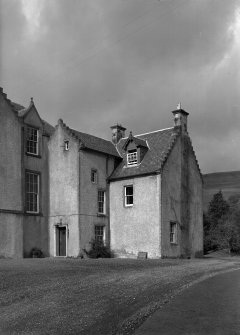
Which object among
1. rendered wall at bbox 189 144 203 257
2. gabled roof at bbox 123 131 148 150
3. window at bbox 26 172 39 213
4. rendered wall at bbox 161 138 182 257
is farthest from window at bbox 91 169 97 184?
rendered wall at bbox 189 144 203 257

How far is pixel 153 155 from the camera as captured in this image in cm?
3603

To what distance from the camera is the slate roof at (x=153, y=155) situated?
34.7 meters

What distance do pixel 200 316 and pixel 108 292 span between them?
393 centimetres

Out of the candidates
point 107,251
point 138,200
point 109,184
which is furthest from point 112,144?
point 107,251

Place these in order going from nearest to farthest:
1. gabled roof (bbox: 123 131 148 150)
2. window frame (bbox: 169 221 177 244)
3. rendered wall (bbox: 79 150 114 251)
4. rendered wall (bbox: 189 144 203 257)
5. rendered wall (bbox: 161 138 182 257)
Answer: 1. rendered wall (bbox: 161 138 182 257)
2. rendered wall (bbox: 79 150 114 251)
3. window frame (bbox: 169 221 177 244)
4. gabled roof (bbox: 123 131 148 150)
5. rendered wall (bbox: 189 144 203 257)

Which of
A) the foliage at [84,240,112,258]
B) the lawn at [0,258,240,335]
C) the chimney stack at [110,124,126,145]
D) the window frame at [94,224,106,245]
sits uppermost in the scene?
the chimney stack at [110,124,126,145]

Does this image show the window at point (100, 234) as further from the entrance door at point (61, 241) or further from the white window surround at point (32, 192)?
the white window surround at point (32, 192)

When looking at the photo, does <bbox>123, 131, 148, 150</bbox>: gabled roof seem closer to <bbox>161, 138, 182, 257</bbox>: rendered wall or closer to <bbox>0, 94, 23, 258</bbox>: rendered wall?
<bbox>161, 138, 182, 257</bbox>: rendered wall

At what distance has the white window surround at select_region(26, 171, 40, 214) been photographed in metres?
33.7

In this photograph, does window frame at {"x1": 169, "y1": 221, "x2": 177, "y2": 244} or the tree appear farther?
the tree

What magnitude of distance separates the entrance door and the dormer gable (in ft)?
25.8

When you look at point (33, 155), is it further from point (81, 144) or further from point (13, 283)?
point (13, 283)

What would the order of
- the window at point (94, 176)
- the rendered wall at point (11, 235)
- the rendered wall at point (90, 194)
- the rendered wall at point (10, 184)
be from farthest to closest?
the window at point (94, 176)
the rendered wall at point (90, 194)
the rendered wall at point (10, 184)
the rendered wall at point (11, 235)

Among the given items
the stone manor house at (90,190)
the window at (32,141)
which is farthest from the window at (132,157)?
the window at (32,141)
